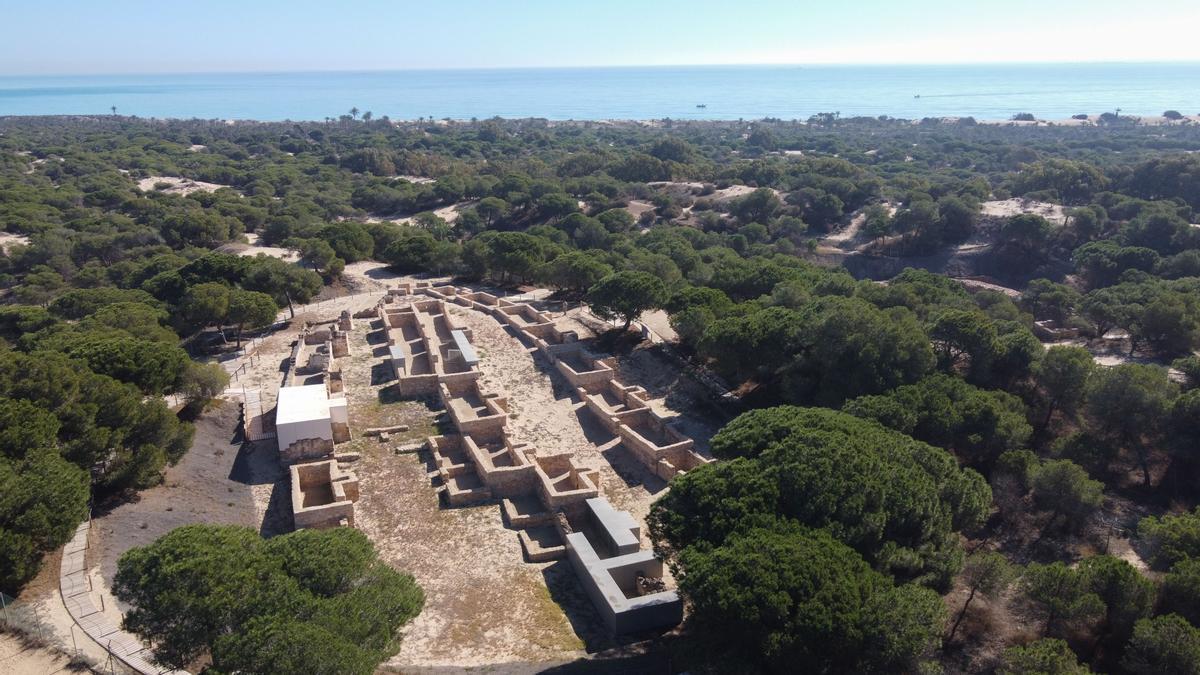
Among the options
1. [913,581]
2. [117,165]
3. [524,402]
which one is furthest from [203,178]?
[913,581]

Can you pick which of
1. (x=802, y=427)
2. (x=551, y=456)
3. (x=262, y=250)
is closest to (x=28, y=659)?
(x=551, y=456)

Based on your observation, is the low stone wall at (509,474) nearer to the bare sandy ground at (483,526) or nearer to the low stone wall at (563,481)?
the low stone wall at (563,481)

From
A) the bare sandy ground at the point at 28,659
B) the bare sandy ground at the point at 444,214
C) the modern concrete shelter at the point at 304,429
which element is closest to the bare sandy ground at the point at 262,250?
the bare sandy ground at the point at 444,214

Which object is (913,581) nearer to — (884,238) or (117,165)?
(884,238)

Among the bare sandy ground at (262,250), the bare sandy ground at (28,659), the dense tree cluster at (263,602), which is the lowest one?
the bare sandy ground at (28,659)

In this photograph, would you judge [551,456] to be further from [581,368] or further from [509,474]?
[581,368]
